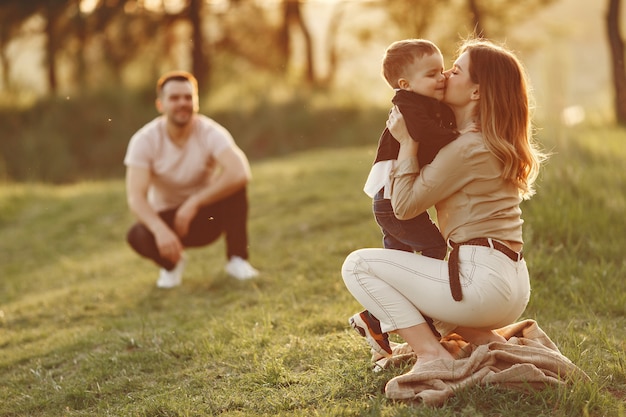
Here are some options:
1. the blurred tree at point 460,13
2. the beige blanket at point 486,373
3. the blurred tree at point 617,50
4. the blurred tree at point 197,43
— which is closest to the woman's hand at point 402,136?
the beige blanket at point 486,373

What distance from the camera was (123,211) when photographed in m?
10.8

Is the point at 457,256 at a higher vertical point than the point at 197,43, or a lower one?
lower

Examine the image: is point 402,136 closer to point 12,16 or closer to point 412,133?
point 412,133

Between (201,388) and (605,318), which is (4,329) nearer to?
(201,388)

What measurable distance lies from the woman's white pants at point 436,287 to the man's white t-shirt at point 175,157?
2996mm

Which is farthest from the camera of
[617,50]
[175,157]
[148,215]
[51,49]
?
[51,49]

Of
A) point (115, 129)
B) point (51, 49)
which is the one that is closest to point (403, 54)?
point (115, 129)

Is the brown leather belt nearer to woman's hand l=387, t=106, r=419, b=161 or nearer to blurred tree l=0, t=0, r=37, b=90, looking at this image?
woman's hand l=387, t=106, r=419, b=161

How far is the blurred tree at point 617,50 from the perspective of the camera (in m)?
11.5

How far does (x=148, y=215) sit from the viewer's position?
5797mm

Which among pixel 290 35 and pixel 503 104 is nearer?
pixel 503 104

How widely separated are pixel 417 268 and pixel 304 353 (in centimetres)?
102

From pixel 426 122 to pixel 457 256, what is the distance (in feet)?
1.88

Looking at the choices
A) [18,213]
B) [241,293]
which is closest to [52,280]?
[241,293]
